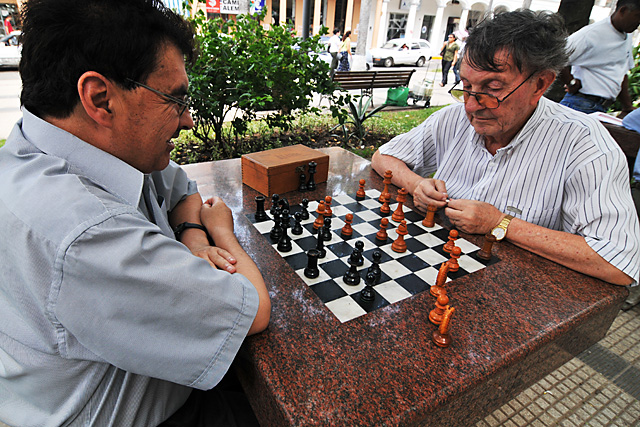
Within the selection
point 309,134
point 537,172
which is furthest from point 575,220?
point 309,134

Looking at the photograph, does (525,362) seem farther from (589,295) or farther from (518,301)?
(589,295)

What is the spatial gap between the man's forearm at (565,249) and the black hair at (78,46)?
1657 mm

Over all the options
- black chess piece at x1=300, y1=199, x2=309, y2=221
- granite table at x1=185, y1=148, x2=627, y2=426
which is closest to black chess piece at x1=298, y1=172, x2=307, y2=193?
black chess piece at x1=300, y1=199, x2=309, y2=221

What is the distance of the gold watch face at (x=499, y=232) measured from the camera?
1744mm

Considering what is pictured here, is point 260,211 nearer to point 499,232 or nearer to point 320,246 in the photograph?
point 320,246

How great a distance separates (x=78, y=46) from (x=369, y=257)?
1230 mm

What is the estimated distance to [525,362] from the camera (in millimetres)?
1262

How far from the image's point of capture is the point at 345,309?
4.09 feet

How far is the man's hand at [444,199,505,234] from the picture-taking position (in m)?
1.79

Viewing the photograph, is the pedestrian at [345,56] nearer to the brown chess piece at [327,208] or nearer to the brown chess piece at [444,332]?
the brown chess piece at [327,208]

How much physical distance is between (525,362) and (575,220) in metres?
0.76

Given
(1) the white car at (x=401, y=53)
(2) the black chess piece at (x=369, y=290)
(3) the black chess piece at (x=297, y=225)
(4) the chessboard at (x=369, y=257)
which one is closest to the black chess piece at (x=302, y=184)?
(4) the chessboard at (x=369, y=257)

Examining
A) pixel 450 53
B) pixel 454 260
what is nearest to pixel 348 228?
pixel 454 260

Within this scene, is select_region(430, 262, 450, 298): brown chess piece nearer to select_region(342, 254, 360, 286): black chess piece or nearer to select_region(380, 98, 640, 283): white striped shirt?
select_region(342, 254, 360, 286): black chess piece
